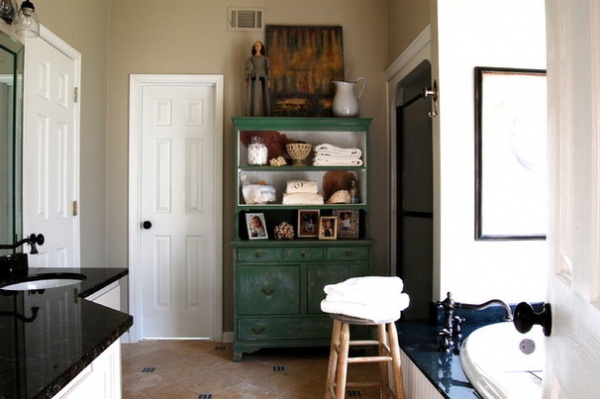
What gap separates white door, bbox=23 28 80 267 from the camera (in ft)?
7.07

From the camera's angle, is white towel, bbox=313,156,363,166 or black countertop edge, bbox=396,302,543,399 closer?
black countertop edge, bbox=396,302,543,399

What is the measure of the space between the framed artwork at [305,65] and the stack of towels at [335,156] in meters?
0.38

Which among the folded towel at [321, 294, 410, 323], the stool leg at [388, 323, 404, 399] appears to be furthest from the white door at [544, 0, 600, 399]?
the stool leg at [388, 323, 404, 399]

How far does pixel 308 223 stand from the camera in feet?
10.2

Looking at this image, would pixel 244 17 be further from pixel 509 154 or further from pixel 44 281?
pixel 44 281

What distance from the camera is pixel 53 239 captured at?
94.7 inches

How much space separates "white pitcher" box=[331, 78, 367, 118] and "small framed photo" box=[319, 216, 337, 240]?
0.83 meters

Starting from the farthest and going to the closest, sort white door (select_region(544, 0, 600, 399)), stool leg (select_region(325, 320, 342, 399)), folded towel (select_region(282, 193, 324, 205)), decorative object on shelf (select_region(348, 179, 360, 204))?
1. decorative object on shelf (select_region(348, 179, 360, 204))
2. folded towel (select_region(282, 193, 324, 205))
3. stool leg (select_region(325, 320, 342, 399))
4. white door (select_region(544, 0, 600, 399))

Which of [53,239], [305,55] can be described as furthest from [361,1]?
[53,239]

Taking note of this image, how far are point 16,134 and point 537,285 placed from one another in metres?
2.98

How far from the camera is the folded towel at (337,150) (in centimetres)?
292

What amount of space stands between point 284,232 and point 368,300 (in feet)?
4.46

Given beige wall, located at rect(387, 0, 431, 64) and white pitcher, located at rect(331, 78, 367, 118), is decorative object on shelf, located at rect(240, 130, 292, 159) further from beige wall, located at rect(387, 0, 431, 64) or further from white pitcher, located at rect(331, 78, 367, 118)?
beige wall, located at rect(387, 0, 431, 64)

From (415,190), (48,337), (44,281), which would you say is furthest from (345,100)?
(48,337)
